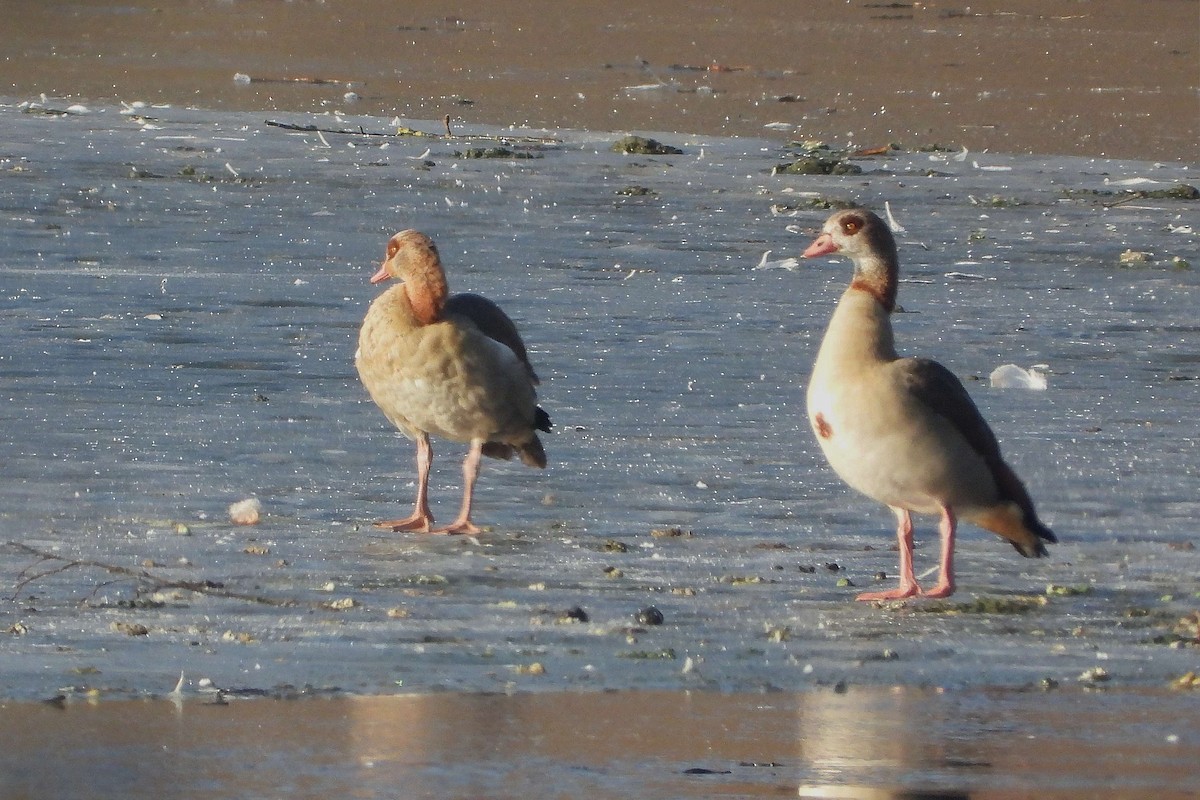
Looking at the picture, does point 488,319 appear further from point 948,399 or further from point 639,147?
point 639,147

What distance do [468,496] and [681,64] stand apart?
17.0 metres

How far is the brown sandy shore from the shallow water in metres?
3.53

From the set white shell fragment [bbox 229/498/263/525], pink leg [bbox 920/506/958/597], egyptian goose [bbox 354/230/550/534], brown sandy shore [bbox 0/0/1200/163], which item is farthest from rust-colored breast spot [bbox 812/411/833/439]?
brown sandy shore [bbox 0/0/1200/163]

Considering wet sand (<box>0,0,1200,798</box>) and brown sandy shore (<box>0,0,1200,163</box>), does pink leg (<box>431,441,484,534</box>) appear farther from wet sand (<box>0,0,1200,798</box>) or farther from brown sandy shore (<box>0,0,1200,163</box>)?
brown sandy shore (<box>0,0,1200,163</box>)

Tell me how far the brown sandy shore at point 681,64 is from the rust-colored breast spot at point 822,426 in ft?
39.1

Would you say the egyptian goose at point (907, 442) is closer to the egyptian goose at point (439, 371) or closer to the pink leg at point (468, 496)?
the pink leg at point (468, 496)

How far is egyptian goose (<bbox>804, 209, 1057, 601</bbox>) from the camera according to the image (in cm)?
640

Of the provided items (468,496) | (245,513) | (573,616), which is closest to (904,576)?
(573,616)

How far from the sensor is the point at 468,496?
727cm

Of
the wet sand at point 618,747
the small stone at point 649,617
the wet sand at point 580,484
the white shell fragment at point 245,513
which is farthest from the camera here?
the white shell fragment at point 245,513

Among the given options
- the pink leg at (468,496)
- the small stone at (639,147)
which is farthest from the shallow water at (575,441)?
the small stone at (639,147)

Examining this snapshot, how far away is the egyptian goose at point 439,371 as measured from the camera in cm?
746

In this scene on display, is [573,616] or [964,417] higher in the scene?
[964,417]

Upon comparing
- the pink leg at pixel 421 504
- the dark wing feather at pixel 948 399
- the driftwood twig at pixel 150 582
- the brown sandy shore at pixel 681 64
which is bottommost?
the driftwood twig at pixel 150 582
